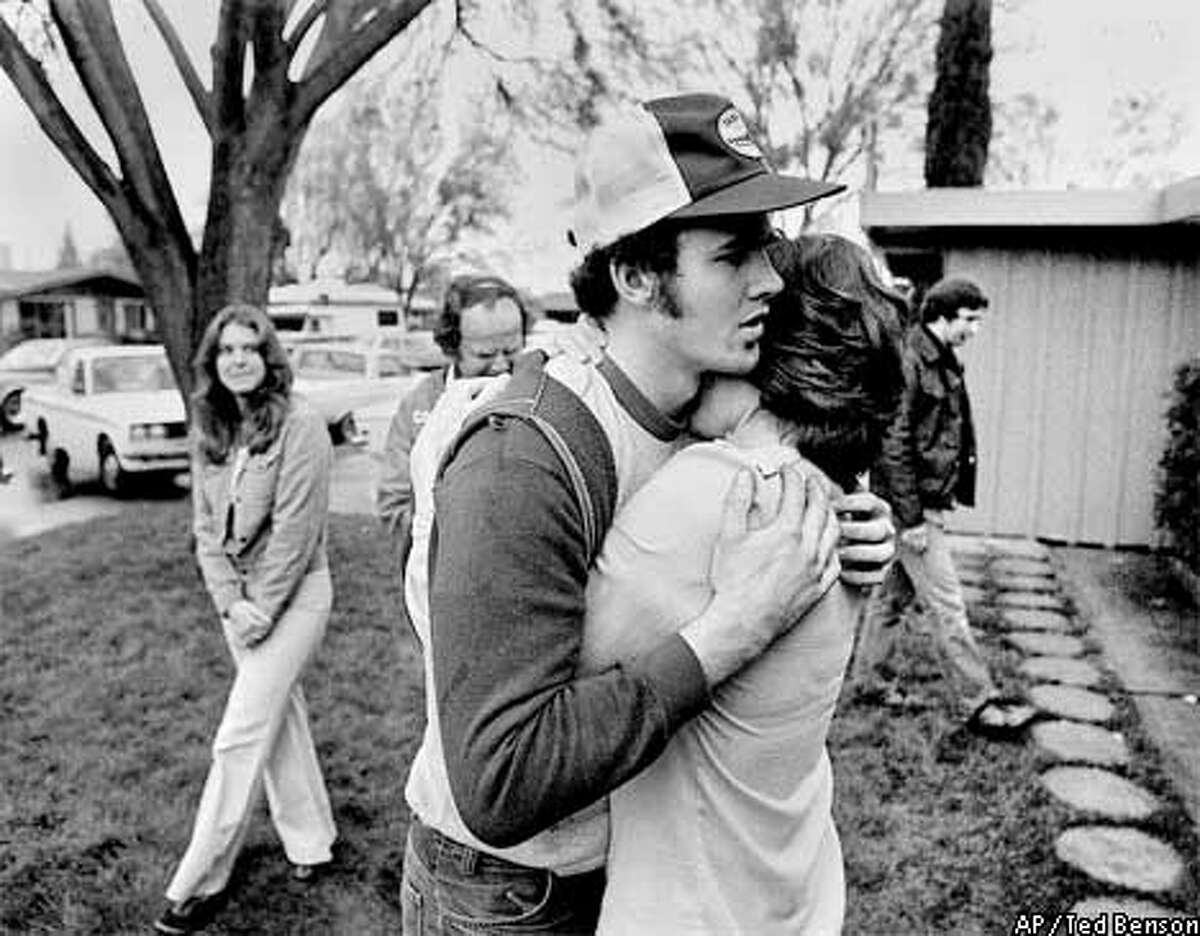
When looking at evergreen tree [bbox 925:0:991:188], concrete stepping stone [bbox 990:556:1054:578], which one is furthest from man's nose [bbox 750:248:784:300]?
evergreen tree [bbox 925:0:991:188]

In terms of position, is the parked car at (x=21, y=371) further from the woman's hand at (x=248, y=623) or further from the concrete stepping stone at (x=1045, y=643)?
the woman's hand at (x=248, y=623)

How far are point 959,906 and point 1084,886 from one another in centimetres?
45

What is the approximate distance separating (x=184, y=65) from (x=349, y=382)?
36.9 ft

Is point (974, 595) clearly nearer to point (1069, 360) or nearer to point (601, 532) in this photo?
point (1069, 360)

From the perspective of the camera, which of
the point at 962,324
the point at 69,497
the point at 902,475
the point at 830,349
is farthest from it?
the point at 69,497

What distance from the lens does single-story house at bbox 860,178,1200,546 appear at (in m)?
9.88

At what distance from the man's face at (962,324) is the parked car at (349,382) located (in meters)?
12.3

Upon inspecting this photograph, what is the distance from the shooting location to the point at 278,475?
4.02m

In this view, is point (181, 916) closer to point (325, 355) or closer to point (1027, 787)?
point (1027, 787)

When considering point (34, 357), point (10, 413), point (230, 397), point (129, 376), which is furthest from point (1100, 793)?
point (34, 357)

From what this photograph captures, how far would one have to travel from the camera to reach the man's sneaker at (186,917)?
3795mm

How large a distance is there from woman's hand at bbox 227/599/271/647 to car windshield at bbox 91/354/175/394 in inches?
459

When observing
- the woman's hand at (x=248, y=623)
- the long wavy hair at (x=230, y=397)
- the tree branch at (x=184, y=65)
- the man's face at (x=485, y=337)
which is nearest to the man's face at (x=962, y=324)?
the man's face at (x=485, y=337)

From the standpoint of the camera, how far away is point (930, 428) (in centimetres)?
560
